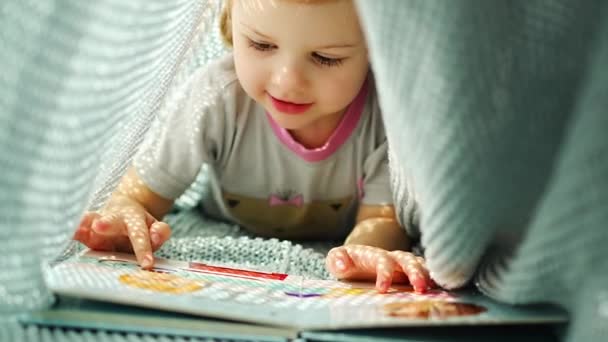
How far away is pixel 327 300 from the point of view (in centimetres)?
55

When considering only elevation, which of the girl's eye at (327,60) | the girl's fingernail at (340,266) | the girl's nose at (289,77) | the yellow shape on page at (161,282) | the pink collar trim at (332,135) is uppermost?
the girl's eye at (327,60)

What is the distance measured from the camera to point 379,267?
60 cm

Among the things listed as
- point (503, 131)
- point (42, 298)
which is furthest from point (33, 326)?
point (503, 131)

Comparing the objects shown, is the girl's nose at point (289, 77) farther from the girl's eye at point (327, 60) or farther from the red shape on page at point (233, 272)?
the red shape on page at point (233, 272)

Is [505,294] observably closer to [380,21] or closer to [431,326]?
[431,326]

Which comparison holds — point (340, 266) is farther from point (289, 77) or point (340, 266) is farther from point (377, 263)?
point (289, 77)

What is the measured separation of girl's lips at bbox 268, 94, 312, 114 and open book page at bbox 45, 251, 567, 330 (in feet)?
0.60

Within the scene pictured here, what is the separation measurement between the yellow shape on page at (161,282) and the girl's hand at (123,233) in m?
0.03

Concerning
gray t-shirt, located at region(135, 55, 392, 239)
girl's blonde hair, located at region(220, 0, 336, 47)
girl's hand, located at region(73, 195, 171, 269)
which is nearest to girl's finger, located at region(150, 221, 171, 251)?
girl's hand, located at region(73, 195, 171, 269)

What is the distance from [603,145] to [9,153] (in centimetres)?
34

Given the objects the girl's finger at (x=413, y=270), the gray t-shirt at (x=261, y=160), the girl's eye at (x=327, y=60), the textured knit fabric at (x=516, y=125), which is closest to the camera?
the textured knit fabric at (x=516, y=125)

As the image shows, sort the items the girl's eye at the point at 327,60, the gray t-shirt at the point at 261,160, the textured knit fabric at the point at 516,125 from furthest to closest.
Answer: the gray t-shirt at the point at 261,160
the girl's eye at the point at 327,60
the textured knit fabric at the point at 516,125

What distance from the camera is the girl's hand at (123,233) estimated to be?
623 mm

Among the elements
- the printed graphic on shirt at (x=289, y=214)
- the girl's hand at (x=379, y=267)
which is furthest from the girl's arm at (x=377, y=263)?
the printed graphic on shirt at (x=289, y=214)
